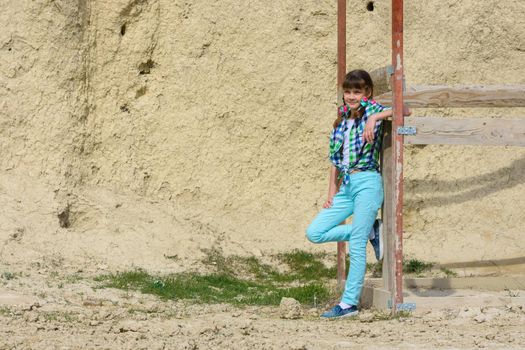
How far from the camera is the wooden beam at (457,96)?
24.5 feet

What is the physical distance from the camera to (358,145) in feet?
23.3

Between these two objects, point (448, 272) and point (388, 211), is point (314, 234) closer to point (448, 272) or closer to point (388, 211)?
point (388, 211)

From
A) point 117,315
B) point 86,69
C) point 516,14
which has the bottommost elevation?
point 117,315

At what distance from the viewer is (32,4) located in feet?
33.1

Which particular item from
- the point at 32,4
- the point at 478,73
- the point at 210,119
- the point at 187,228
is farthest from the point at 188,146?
the point at 478,73

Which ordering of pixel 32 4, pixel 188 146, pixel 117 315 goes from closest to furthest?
pixel 117 315
pixel 32 4
pixel 188 146

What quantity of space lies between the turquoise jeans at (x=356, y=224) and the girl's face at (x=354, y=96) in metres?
0.50

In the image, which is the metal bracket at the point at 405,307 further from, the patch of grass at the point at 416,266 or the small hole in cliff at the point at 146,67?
the small hole in cliff at the point at 146,67

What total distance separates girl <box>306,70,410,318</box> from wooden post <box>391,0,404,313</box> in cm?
11

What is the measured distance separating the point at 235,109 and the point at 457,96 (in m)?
3.76

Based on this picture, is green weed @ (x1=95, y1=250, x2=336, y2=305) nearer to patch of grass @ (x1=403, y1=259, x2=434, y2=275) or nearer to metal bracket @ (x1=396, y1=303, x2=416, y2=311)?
patch of grass @ (x1=403, y1=259, x2=434, y2=275)

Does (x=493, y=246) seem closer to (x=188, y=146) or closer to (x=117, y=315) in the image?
(x=188, y=146)

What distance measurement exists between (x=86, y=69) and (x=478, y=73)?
4.35 meters

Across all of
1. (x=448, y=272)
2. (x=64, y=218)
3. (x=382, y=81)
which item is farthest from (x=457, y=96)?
(x=64, y=218)
